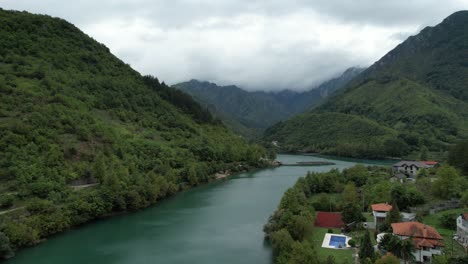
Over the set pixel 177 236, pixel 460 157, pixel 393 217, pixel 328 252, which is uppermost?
pixel 460 157

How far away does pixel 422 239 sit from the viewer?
79.4ft

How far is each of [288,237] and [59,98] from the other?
4011cm

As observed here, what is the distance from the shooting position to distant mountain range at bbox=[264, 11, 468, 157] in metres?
105

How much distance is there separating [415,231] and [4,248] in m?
27.4

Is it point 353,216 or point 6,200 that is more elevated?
point 6,200

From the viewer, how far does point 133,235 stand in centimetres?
3600

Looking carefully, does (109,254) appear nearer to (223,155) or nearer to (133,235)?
(133,235)

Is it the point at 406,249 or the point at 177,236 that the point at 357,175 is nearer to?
the point at 177,236

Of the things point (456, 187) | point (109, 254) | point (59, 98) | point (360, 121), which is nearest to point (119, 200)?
point (109, 254)

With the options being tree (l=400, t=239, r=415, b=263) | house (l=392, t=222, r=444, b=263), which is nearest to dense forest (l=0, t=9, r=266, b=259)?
tree (l=400, t=239, r=415, b=263)

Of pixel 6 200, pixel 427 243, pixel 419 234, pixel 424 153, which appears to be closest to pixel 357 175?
pixel 419 234

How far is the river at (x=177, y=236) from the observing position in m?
29.7

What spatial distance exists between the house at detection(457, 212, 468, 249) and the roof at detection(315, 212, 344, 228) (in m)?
8.00

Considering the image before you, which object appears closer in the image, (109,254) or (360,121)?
(109,254)
